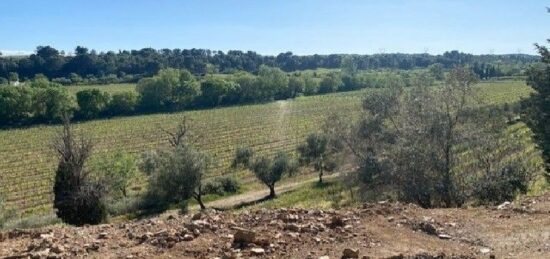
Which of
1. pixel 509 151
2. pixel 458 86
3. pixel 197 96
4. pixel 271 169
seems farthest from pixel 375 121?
pixel 197 96

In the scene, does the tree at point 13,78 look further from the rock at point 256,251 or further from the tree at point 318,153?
the rock at point 256,251

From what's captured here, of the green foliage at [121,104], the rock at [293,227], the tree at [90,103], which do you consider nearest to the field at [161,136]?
the green foliage at [121,104]

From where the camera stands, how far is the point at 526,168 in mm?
24438

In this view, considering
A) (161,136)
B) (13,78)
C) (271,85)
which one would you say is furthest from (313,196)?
(13,78)

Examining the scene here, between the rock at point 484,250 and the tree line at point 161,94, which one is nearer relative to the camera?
the rock at point 484,250

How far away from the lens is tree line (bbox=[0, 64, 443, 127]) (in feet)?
393

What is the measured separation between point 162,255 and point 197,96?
141m

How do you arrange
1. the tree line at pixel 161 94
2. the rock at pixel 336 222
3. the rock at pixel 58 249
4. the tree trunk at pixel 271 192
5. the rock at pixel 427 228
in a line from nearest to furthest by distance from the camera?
the rock at pixel 58 249
the rock at pixel 336 222
the rock at pixel 427 228
the tree trunk at pixel 271 192
the tree line at pixel 161 94

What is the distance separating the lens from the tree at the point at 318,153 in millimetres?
54781

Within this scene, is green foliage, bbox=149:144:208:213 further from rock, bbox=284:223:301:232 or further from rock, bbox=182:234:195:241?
rock, bbox=182:234:195:241

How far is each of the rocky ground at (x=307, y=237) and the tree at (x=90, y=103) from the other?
121 m

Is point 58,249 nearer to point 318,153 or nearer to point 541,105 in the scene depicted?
point 541,105

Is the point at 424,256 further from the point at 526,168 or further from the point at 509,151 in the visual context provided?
the point at 509,151

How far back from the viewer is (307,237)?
10.8 meters
